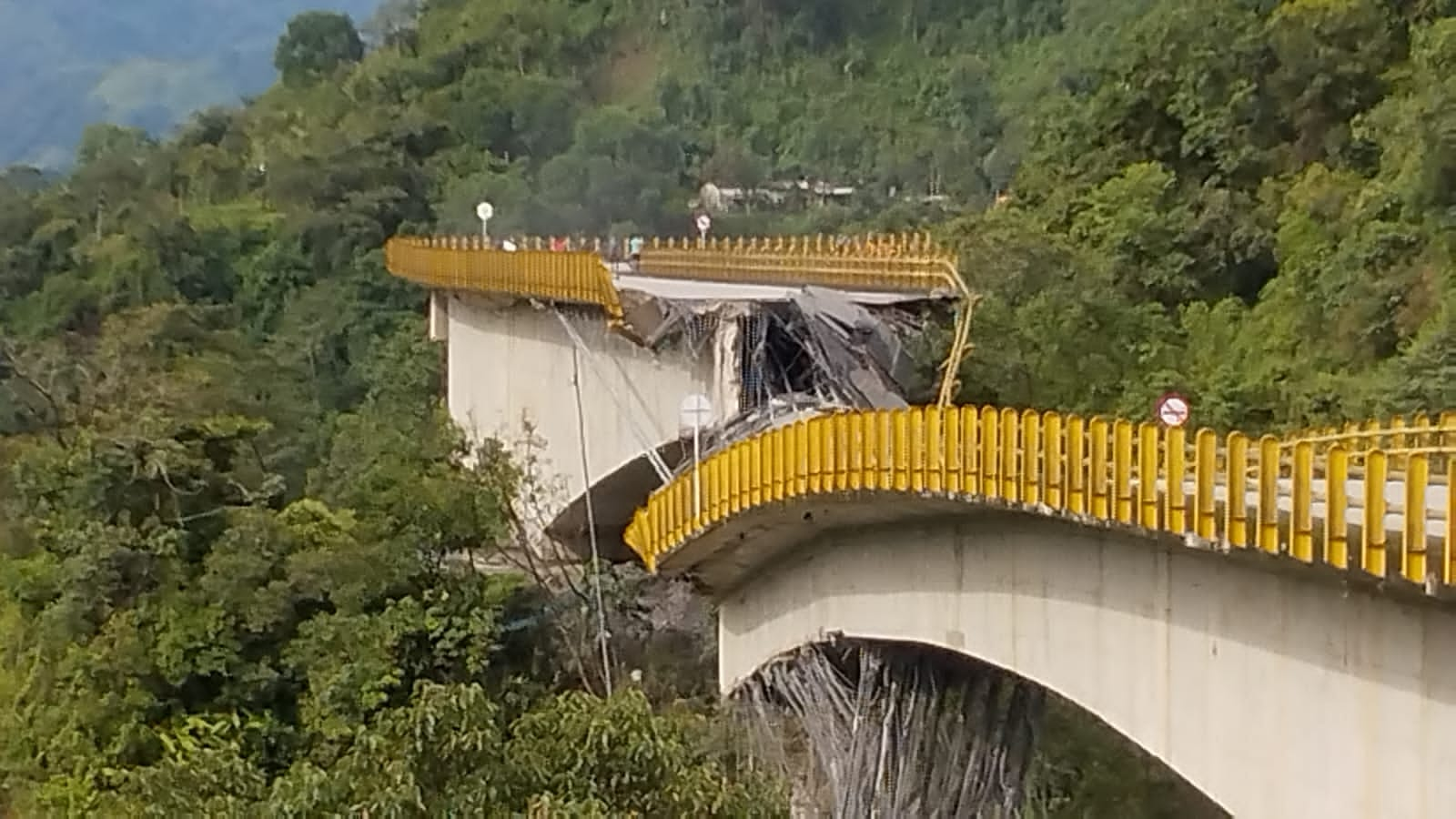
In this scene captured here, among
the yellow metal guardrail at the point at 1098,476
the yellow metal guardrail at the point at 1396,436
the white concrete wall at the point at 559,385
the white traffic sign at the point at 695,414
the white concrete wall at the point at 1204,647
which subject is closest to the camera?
the yellow metal guardrail at the point at 1098,476

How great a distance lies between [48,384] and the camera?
40.2 metres

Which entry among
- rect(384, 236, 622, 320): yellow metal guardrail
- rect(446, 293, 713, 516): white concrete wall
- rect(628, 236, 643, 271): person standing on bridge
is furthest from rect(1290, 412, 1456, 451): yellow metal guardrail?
rect(628, 236, 643, 271): person standing on bridge

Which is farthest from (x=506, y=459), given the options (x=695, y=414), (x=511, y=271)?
(x=695, y=414)

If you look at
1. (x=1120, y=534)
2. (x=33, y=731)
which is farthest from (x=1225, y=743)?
(x=33, y=731)

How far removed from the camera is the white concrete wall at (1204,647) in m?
11.3

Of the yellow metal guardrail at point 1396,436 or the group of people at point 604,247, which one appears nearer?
the yellow metal guardrail at point 1396,436

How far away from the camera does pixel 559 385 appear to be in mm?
31344

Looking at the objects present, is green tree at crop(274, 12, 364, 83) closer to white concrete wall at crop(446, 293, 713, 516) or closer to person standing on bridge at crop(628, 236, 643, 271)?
white concrete wall at crop(446, 293, 713, 516)

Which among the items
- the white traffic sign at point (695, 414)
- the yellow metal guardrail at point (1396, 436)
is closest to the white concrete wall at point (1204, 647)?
the yellow metal guardrail at point (1396, 436)

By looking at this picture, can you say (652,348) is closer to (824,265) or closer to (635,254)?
(824,265)

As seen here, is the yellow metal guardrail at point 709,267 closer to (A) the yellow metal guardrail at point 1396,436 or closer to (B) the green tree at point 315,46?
(A) the yellow metal guardrail at point 1396,436

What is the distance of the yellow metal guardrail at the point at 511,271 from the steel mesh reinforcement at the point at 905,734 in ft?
25.7

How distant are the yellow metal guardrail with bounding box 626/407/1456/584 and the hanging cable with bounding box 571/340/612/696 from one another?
658cm

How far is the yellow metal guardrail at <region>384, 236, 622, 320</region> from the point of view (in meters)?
27.6
